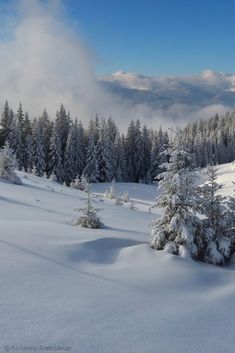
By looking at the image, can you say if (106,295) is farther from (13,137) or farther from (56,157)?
(56,157)

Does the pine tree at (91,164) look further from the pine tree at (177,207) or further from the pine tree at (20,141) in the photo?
the pine tree at (177,207)

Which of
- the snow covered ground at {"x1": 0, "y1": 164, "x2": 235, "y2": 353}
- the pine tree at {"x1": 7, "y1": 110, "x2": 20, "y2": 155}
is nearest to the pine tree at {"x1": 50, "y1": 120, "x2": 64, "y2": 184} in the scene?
the pine tree at {"x1": 7, "y1": 110, "x2": 20, "y2": 155}

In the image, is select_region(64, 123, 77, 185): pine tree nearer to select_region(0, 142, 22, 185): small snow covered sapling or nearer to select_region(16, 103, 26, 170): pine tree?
select_region(16, 103, 26, 170): pine tree

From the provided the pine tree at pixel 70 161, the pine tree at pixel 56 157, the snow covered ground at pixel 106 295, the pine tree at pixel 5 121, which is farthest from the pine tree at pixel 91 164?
the snow covered ground at pixel 106 295

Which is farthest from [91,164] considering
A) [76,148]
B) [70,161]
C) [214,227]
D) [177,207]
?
[177,207]

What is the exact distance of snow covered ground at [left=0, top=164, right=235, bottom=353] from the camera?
5641 mm

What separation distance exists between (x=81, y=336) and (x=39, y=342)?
0.58 m

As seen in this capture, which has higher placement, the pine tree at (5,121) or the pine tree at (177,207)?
the pine tree at (5,121)

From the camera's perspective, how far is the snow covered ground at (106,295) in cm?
564

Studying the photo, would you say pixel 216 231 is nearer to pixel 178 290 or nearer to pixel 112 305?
pixel 178 290

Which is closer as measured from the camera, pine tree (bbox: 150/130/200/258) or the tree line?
pine tree (bbox: 150/130/200/258)

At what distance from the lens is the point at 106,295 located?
7023 millimetres

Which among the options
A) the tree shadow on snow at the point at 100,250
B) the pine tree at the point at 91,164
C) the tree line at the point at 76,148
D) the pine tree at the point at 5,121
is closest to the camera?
the tree shadow on snow at the point at 100,250

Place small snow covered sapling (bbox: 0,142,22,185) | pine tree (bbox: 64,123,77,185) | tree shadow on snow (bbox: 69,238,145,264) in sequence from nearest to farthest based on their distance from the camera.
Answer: tree shadow on snow (bbox: 69,238,145,264) < small snow covered sapling (bbox: 0,142,22,185) < pine tree (bbox: 64,123,77,185)
